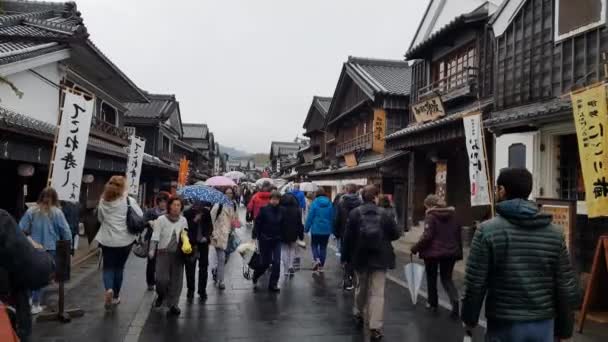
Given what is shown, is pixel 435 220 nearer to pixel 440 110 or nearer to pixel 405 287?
pixel 405 287

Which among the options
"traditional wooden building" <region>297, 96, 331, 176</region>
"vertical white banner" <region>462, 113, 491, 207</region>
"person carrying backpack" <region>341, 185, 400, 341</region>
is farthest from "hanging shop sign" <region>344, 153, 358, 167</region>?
"person carrying backpack" <region>341, 185, 400, 341</region>

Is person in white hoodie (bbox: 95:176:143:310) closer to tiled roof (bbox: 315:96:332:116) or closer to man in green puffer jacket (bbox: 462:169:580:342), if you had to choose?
man in green puffer jacket (bbox: 462:169:580:342)

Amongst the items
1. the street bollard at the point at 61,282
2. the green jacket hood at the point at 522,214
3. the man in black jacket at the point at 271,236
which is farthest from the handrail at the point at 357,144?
the green jacket hood at the point at 522,214

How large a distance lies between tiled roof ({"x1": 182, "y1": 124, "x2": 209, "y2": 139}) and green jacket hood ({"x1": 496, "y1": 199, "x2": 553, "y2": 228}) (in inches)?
2331

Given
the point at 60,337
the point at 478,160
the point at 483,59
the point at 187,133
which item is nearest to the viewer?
the point at 60,337

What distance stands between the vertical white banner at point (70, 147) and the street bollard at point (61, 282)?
105 inches

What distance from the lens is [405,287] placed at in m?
9.38

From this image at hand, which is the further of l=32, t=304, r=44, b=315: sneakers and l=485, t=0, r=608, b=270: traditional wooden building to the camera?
l=485, t=0, r=608, b=270: traditional wooden building

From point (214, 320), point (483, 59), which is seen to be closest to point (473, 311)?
point (214, 320)

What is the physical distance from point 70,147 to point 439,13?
44.6 feet

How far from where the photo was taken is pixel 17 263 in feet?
10.3

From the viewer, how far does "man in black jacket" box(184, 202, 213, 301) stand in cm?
782

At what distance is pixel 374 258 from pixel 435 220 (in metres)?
1.71

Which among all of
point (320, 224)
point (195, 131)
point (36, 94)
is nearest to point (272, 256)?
point (320, 224)
